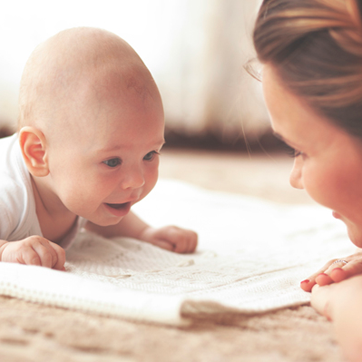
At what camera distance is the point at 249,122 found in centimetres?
334

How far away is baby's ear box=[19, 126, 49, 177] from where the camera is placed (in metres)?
0.91

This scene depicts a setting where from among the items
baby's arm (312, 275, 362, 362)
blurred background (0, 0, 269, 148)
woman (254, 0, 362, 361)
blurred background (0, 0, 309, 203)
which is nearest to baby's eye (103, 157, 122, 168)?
woman (254, 0, 362, 361)

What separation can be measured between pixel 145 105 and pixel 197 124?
2589 mm

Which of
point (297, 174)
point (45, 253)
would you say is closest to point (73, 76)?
point (45, 253)

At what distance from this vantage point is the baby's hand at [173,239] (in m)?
1.16

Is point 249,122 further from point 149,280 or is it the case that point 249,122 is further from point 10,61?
point 149,280

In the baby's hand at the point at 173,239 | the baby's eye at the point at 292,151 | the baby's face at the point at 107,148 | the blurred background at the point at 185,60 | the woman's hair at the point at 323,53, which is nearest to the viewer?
the woman's hair at the point at 323,53

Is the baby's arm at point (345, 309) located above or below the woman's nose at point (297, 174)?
below

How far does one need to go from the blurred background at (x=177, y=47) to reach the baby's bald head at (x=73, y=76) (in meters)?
2.10

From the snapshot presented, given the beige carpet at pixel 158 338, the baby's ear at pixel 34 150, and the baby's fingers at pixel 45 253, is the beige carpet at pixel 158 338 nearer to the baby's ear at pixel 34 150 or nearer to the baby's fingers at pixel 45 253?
the baby's fingers at pixel 45 253

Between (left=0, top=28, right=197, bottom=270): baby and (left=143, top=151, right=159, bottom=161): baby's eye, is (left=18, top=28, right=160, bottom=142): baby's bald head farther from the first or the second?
(left=143, top=151, right=159, bottom=161): baby's eye

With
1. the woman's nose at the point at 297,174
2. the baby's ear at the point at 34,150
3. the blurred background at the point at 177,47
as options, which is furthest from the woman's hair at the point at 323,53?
the blurred background at the point at 177,47

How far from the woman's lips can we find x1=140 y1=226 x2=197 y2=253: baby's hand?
224 mm

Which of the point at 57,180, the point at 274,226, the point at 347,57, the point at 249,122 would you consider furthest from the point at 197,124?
the point at 347,57
